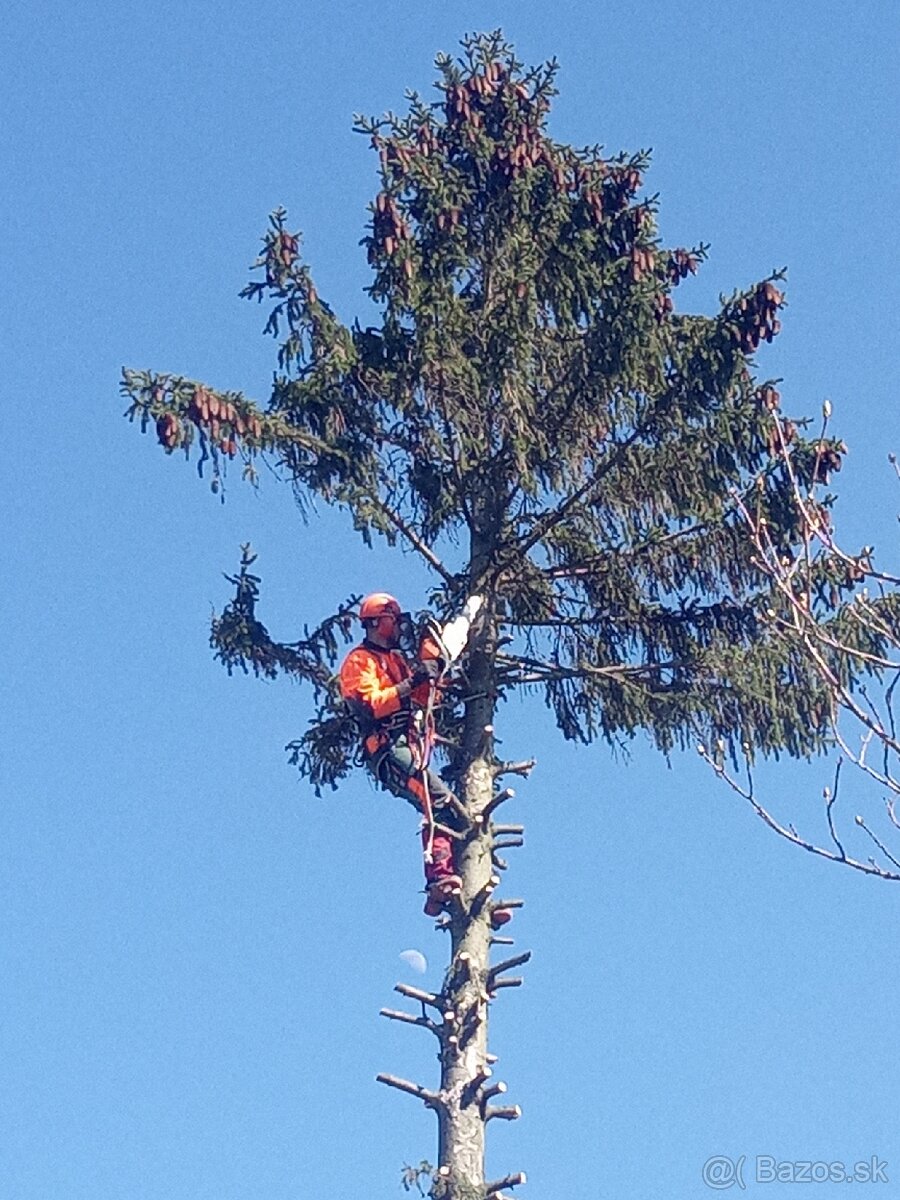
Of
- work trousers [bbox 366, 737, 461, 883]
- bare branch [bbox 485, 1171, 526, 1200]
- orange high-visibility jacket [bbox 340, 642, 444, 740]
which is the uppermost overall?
orange high-visibility jacket [bbox 340, 642, 444, 740]

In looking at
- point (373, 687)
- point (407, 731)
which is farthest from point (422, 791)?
point (373, 687)

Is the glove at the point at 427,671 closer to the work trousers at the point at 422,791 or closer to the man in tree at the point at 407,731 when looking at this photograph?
the man in tree at the point at 407,731

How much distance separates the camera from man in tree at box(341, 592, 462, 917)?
35.6 feet

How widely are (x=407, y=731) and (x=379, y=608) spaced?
723mm

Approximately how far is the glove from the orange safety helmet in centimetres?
53

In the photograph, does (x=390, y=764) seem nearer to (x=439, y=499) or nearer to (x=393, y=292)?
(x=439, y=499)

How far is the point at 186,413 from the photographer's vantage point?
37.2 feet

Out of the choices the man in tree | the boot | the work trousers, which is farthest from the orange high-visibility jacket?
the boot

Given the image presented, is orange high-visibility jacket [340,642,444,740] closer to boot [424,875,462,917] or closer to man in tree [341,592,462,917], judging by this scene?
man in tree [341,592,462,917]

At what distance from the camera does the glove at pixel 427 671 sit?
10.8 meters

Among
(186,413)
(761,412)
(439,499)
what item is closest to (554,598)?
(439,499)

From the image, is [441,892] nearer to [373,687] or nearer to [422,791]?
[422,791]

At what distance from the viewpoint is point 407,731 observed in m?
11.1

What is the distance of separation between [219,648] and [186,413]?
1.41 metres
